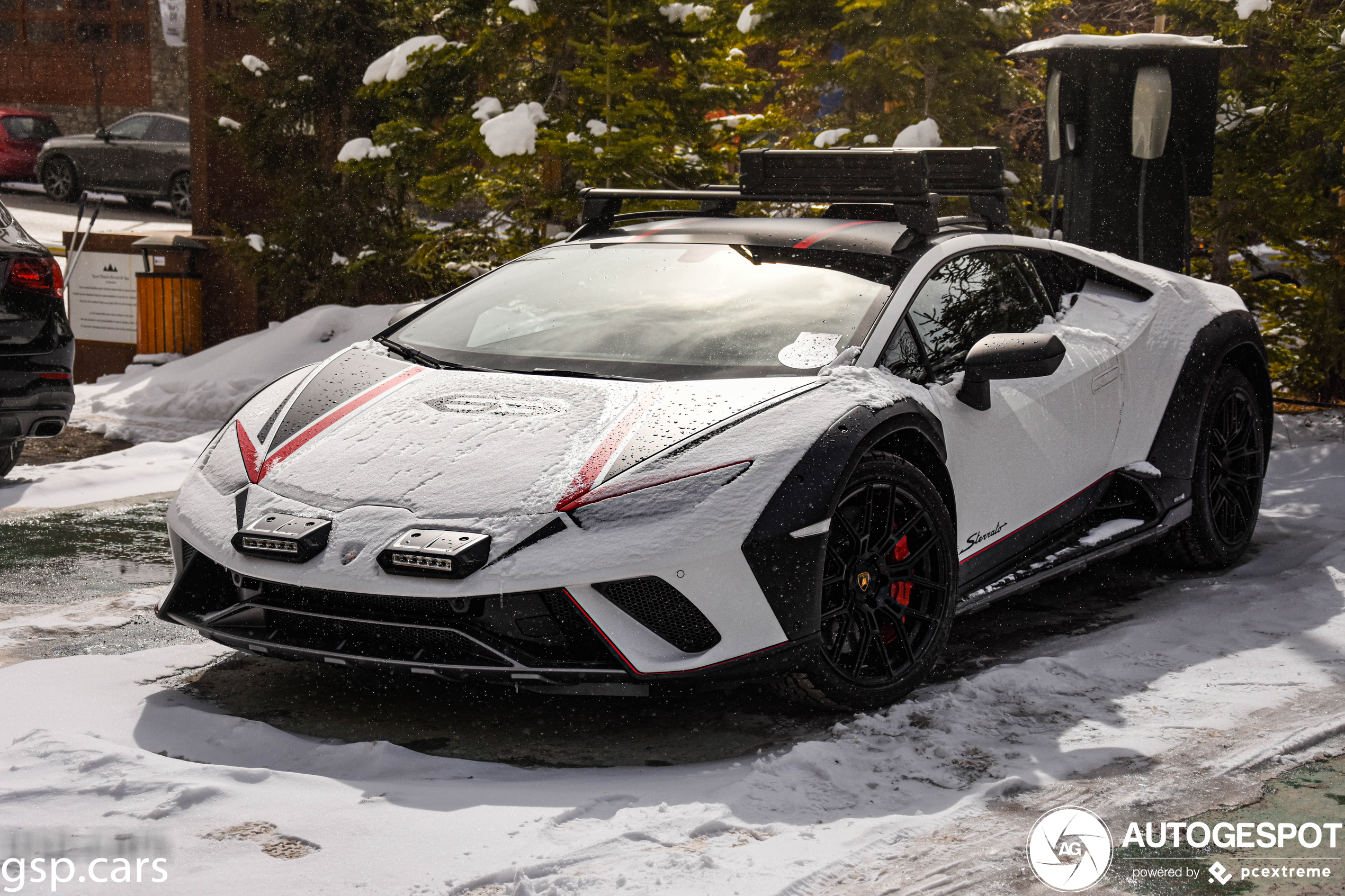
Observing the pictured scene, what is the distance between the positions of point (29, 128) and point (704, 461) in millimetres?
25552

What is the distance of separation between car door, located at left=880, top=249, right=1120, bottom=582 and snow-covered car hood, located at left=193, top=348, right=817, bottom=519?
24.8 inches

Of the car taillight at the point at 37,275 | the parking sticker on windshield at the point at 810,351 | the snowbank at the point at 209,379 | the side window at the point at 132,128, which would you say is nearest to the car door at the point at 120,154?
the side window at the point at 132,128

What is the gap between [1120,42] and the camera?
8.24m

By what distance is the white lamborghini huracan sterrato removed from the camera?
11.1ft

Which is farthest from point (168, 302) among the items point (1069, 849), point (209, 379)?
point (1069, 849)

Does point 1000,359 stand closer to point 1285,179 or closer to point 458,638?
point 458,638

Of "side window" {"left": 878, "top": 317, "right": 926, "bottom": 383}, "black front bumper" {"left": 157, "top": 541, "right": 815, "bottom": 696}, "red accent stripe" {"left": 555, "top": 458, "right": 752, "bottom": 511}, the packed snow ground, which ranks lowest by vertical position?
the packed snow ground

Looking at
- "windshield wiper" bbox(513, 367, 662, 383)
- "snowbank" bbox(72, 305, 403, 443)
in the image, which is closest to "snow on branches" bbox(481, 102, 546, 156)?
"snowbank" bbox(72, 305, 403, 443)

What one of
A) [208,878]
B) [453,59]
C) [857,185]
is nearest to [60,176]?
[453,59]

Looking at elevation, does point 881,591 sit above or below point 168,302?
above

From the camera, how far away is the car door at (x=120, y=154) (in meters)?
22.6

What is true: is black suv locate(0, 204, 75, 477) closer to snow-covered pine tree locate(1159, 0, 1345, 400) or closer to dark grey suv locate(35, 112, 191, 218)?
snow-covered pine tree locate(1159, 0, 1345, 400)

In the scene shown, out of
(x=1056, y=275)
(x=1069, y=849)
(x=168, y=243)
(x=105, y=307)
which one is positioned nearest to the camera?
(x=1069, y=849)

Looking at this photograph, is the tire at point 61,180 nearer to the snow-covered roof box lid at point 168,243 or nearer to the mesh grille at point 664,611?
the snow-covered roof box lid at point 168,243
